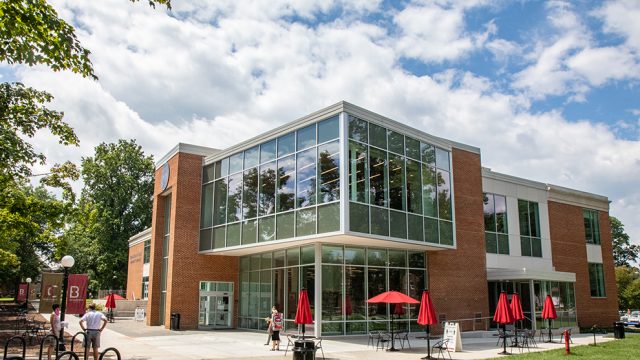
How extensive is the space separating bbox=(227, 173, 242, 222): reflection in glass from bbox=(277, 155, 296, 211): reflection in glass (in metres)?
3.50

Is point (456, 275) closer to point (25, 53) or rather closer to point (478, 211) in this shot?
point (478, 211)

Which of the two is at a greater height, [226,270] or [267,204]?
[267,204]

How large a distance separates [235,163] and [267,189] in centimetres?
368

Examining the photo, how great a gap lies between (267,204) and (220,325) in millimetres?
8534

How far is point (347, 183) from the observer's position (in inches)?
809

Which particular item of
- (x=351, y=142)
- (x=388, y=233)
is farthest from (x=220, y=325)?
(x=351, y=142)

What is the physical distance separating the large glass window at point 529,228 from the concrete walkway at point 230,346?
692 cm

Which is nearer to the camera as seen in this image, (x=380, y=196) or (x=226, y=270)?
(x=380, y=196)

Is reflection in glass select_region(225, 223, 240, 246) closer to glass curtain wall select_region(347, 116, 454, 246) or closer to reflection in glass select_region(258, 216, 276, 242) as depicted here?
reflection in glass select_region(258, 216, 276, 242)

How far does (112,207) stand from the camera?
2330 inches

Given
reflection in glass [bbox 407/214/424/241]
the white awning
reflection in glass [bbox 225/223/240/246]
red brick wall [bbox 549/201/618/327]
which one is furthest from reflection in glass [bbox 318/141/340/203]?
red brick wall [bbox 549/201/618/327]

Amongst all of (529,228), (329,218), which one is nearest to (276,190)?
(329,218)

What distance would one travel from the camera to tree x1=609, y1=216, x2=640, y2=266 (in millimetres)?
78750

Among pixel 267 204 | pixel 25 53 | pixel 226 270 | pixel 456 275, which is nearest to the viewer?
pixel 25 53
